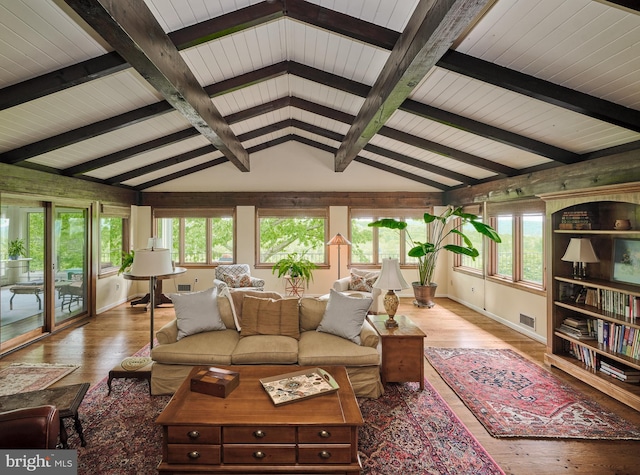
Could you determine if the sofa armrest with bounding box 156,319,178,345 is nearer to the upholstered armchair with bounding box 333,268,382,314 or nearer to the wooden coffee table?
the wooden coffee table

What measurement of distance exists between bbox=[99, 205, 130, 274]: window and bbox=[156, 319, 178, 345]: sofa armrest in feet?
12.9

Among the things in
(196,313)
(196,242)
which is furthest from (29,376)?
(196,242)

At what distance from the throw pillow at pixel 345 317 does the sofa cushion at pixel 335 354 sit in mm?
119

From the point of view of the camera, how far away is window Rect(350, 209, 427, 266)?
771cm

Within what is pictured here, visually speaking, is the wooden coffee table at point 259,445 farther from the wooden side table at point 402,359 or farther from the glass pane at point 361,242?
the glass pane at point 361,242

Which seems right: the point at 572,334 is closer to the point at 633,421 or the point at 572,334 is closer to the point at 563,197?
the point at 633,421

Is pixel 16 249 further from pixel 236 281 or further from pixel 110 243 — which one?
pixel 236 281

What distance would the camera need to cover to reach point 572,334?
147 inches

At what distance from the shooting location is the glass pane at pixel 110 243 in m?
6.51

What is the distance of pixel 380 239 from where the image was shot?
7766 millimetres

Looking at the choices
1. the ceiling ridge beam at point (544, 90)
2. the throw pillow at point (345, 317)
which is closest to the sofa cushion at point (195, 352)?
the throw pillow at point (345, 317)

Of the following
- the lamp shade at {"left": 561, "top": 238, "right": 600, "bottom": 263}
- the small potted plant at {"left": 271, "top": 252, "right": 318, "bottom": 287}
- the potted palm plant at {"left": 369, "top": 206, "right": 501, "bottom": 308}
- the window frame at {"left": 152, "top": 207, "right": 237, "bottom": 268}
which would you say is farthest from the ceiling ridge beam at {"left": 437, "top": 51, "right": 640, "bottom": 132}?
the window frame at {"left": 152, "top": 207, "right": 237, "bottom": 268}

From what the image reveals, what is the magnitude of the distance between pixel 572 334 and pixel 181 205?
279 inches

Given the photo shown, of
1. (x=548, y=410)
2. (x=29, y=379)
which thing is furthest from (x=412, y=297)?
(x=29, y=379)
